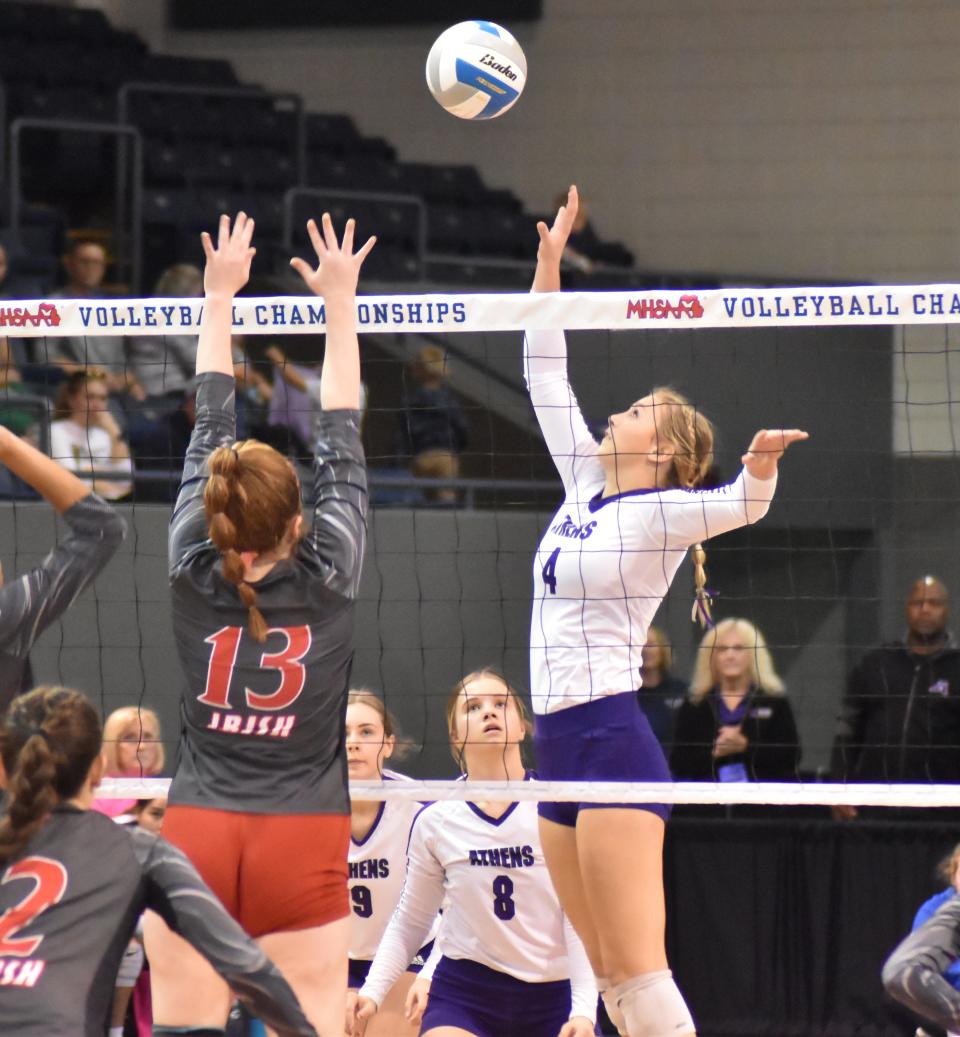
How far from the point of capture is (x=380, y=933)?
6156mm

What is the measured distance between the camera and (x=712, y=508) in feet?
14.8

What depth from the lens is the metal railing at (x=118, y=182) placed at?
11.4 m

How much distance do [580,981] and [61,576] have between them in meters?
2.42

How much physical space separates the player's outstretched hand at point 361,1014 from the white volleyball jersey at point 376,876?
2.06 ft

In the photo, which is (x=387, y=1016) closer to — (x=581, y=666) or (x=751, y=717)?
(x=581, y=666)

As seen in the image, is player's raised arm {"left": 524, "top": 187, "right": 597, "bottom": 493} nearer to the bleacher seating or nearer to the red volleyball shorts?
the red volleyball shorts

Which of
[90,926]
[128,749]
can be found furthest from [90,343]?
[90,926]

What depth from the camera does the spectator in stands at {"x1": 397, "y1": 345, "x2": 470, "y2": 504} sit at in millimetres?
10094

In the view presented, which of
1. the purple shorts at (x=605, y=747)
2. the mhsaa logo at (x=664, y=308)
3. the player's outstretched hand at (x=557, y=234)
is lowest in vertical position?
the purple shorts at (x=605, y=747)

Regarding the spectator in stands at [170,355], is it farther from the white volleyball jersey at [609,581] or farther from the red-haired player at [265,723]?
the red-haired player at [265,723]

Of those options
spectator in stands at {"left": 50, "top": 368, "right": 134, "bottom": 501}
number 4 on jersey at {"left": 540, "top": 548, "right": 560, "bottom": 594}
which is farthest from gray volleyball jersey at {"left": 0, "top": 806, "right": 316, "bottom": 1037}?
spectator in stands at {"left": 50, "top": 368, "right": 134, "bottom": 501}

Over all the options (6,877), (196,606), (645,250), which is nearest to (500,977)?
(196,606)

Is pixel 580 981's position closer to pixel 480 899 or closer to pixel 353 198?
pixel 480 899

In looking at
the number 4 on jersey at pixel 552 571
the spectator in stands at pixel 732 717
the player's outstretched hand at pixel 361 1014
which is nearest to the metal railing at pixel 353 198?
the spectator in stands at pixel 732 717
